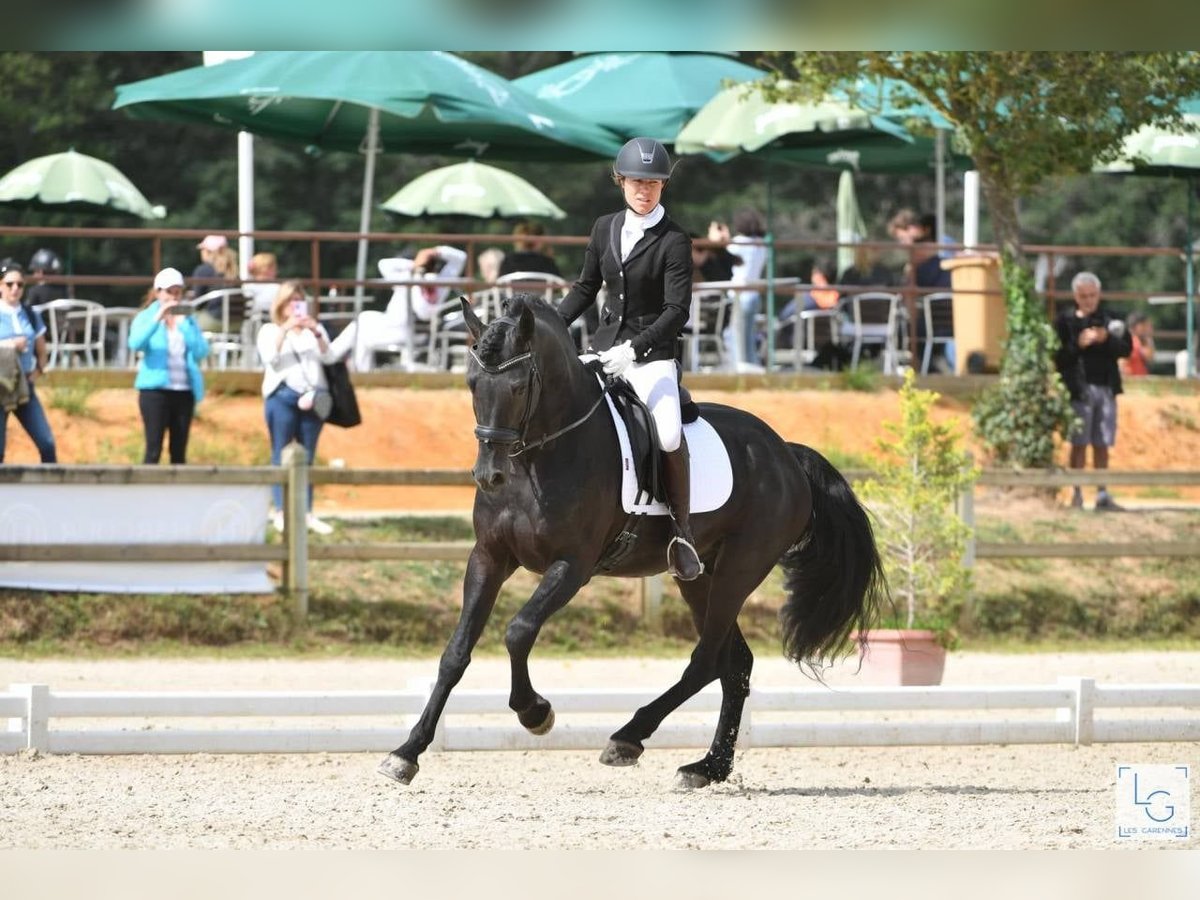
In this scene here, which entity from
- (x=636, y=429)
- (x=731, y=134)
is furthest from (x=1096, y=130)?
(x=636, y=429)

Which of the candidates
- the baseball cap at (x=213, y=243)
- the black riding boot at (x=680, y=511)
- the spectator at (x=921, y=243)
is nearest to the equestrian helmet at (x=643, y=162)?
the black riding boot at (x=680, y=511)

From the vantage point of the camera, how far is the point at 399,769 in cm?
670

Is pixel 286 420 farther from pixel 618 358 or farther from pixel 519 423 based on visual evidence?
pixel 519 423

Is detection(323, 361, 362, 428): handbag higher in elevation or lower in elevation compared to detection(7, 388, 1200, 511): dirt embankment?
higher

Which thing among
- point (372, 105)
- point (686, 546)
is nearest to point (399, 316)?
point (372, 105)

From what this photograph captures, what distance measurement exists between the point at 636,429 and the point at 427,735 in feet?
4.83

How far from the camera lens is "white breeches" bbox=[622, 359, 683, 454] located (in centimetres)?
744

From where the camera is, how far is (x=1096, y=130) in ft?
50.8

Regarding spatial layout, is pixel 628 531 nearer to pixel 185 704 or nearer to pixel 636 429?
pixel 636 429

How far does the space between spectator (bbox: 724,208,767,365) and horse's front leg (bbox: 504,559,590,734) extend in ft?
35.0

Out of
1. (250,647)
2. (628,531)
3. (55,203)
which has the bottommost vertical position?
(250,647)

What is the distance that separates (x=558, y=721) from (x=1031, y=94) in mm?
7933

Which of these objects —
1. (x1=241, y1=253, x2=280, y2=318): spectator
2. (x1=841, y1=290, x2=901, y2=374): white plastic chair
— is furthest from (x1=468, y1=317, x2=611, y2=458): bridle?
(x1=841, y1=290, x2=901, y2=374): white plastic chair

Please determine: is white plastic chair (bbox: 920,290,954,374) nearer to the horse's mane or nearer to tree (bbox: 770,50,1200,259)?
tree (bbox: 770,50,1200,259)
